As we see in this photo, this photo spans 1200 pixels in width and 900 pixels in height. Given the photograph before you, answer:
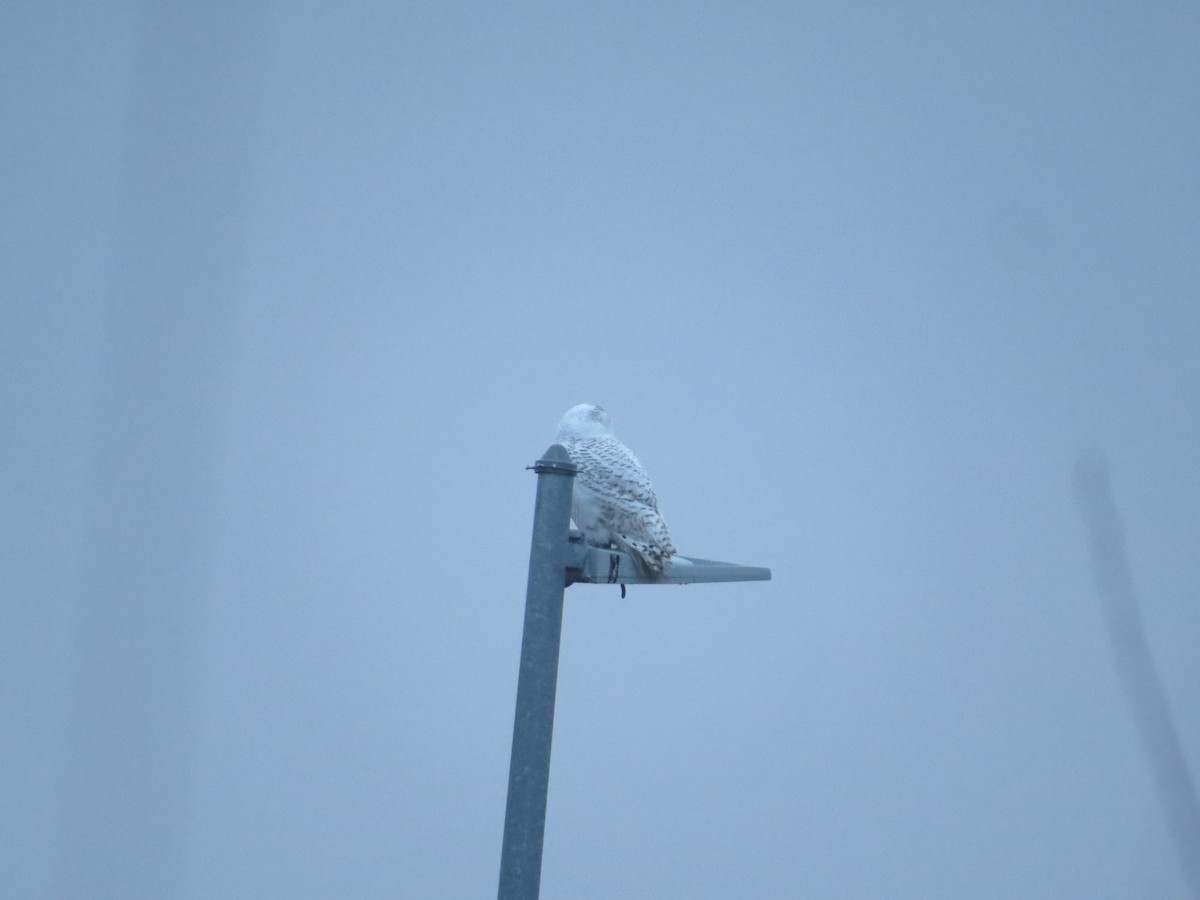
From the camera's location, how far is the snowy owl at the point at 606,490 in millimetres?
1029

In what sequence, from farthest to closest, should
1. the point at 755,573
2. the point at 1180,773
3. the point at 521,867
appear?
the point at 1180,773 → the point at 755,573 → the point at 521,867

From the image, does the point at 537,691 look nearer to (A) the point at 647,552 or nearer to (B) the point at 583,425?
(A) the point at 647,552

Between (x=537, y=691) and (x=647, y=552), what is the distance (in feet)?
0.89

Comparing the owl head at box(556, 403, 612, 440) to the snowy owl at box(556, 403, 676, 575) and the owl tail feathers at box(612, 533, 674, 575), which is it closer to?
the snowy owl at box(556, 403, 676, 575)

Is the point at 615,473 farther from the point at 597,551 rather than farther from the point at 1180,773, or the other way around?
the point at 1180,773

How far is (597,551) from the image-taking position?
74 cm

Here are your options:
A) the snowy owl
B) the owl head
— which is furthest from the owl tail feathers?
the owl head

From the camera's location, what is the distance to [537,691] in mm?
679

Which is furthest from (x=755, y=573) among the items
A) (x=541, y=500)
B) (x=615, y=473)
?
(x=541, y=500)

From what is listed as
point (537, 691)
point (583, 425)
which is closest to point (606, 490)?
point (583, 425)

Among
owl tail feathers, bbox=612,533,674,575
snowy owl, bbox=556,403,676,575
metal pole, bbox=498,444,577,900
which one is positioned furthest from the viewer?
snowy owl, bbox=556,403,676,575

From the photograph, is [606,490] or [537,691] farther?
[606,490]

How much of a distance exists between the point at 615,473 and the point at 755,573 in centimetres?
22

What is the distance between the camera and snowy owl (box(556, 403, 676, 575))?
1029 millimetres
